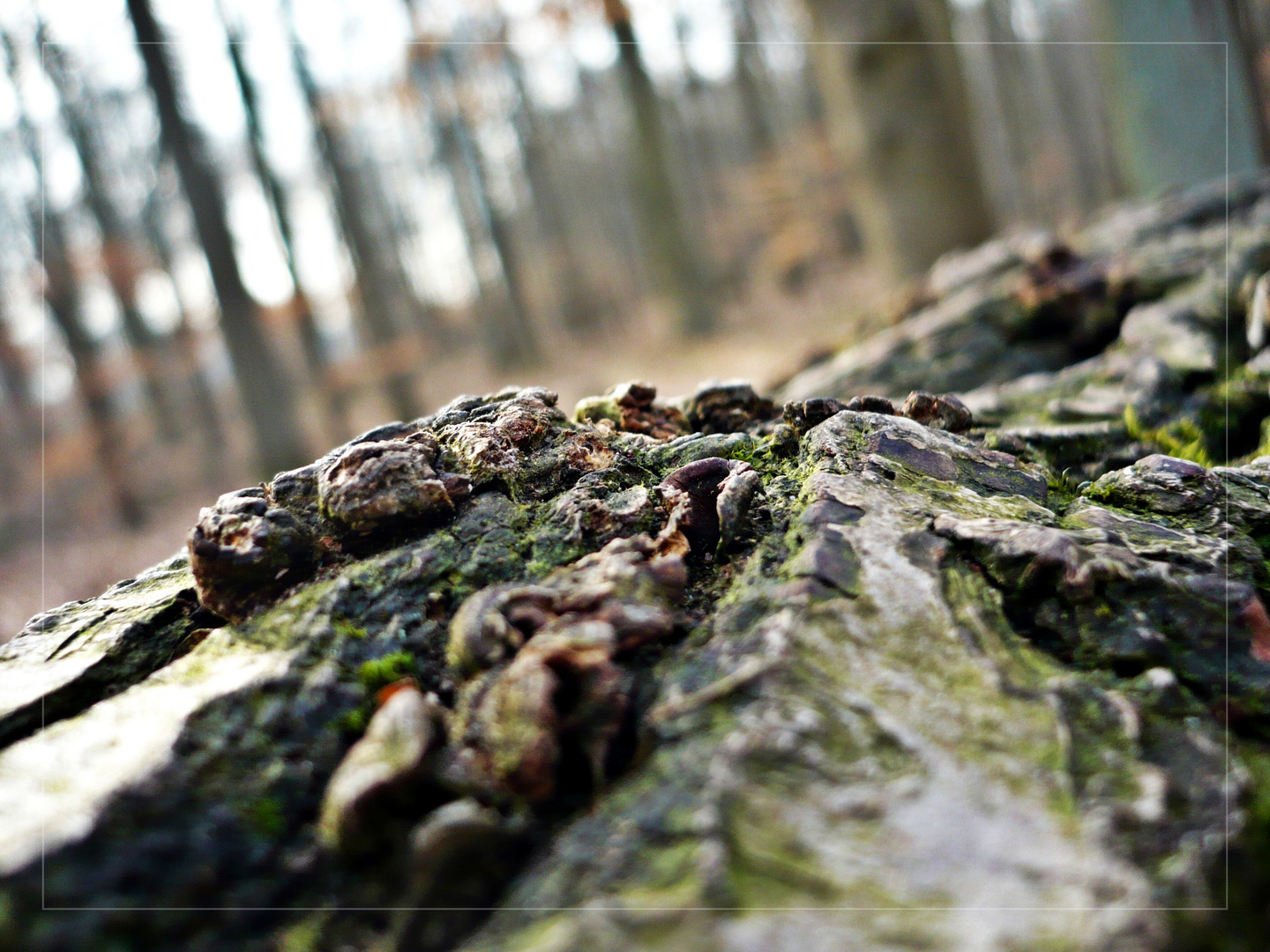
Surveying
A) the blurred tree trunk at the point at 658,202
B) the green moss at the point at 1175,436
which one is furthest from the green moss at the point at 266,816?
the blurred tree trunk at the point at 658,202

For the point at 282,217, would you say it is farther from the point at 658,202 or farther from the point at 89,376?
the point at 658,202

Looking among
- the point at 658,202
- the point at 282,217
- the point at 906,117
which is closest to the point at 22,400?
the point at 282,217

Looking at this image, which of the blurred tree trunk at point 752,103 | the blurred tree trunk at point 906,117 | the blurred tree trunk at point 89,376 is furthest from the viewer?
the blurred tree trunk at point 752,103

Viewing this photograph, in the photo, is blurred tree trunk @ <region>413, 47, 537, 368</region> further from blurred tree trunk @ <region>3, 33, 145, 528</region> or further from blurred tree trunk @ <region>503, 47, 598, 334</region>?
blurred tree trunk @ <region>3, 33, 145, 528</region>

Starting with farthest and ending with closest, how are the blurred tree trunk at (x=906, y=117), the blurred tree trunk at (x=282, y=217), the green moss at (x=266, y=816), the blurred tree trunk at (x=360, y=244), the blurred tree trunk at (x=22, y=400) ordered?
the blurred tree trunk at (x=22, y=400) → the blurred tree trunk at (x=360, y=244) → the blurred tree trunk at (x=282, y=217) → the blurred tree trunk at (x=906, y=117) → the green moss at (x=266, y=816)

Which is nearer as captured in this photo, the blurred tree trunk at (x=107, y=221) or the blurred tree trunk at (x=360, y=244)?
the blurred tree trunk at (x=360, y=244)

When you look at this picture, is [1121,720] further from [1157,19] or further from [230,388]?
[230,388]

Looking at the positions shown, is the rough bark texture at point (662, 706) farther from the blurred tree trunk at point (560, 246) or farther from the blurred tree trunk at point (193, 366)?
the blurred tree trunk at point (560, 246)

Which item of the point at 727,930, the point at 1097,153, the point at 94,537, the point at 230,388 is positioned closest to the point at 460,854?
the point at 727,930
